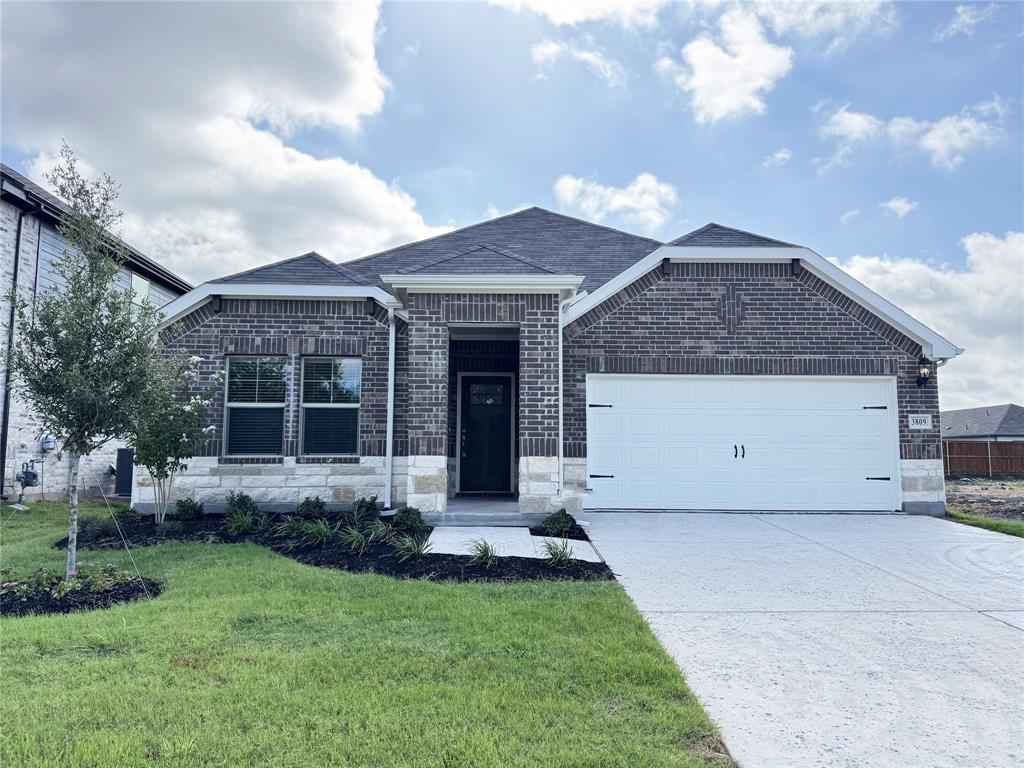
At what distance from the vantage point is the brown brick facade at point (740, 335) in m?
9.95

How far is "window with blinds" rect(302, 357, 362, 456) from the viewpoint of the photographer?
32.0 ft

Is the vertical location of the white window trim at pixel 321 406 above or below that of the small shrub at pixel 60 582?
above

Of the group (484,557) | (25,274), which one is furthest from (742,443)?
(25,274)

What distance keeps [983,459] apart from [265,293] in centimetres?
2260

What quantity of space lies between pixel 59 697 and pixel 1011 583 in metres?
7.52

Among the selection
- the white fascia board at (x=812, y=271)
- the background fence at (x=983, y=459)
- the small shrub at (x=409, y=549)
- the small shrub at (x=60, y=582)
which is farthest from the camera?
the background fence at (x=983, y=459)

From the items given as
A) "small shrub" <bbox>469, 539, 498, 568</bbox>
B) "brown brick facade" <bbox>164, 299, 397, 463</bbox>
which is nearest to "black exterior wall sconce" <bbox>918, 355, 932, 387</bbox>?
"small shrub" <bbox>469, 539, 498, 568</bbox>

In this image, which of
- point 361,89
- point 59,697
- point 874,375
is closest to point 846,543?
point 874,375

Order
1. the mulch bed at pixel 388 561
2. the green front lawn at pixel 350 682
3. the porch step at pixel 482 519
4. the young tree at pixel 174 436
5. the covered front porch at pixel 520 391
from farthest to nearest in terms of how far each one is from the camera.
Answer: the covered front porch at pixel 520 391, the porch step at pixel 482 519, the young tree at pixel 174 436, the mulch bed at pixel 388 561, the green front lawn at pixel 350 682

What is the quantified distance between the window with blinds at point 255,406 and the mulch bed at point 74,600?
4384 millimetres

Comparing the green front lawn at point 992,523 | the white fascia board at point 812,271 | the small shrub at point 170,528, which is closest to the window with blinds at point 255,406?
the small shrub at point 170,528

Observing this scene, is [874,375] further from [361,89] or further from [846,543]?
[361,89]

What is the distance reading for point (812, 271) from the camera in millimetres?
10148

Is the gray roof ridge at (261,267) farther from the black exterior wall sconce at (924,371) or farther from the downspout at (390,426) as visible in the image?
the black exterior wall sconce at (924,371)
